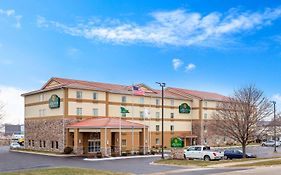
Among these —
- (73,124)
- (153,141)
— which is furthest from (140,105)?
(73,124)

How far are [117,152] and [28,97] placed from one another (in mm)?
21899

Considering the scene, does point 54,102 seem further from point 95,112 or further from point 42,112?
point 95,112

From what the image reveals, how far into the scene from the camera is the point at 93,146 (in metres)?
55.4

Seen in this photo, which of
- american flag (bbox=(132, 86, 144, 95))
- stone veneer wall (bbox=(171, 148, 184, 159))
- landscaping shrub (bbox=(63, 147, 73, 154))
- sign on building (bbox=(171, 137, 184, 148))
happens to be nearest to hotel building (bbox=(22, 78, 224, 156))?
landscaping shrub (bbox=(63, 147, 73, 154))

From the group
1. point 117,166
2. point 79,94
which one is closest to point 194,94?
point 79,94

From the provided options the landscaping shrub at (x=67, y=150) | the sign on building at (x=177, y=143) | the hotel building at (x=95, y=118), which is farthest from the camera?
the hotel building at (x=95, y=118)

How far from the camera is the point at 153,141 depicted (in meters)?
68.9

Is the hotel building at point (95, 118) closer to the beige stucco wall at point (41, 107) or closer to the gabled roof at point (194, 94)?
the beige stucco wall at point (41, 107)

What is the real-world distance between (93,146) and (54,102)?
28.9ft

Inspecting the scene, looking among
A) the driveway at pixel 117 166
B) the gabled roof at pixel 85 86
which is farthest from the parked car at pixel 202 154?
the gabled roof at pixel 85 86

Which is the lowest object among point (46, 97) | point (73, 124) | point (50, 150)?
point (50, 150)

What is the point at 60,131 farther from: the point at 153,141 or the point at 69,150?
the point at 153,141

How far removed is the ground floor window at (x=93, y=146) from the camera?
180 feet

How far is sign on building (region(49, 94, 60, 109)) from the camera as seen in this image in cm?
5603
